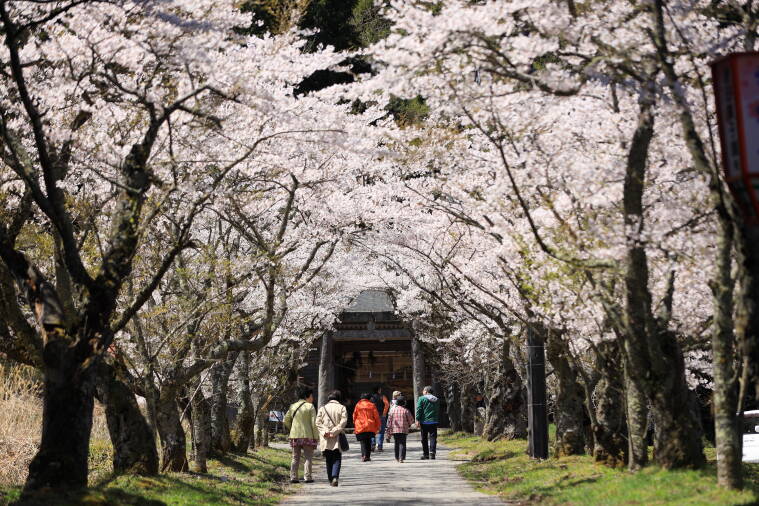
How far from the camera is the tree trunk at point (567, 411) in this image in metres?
16.6

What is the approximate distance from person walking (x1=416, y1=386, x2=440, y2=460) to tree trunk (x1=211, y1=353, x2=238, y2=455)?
444 centimetres

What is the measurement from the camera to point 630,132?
37.1 feet

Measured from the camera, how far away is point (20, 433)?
14852 millimetres

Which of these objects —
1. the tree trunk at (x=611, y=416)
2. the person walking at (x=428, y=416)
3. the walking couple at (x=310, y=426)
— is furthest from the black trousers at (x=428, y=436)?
the tree trunk at (x=611, y=416)

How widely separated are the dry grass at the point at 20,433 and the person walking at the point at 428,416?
22.8 ft

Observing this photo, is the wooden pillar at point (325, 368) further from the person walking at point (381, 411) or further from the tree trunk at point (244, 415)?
the tree trunk at point (244, 415)

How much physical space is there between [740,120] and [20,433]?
12.6 meters

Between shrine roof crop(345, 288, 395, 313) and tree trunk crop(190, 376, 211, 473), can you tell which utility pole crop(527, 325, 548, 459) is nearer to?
tree trunk crop(190, 376, 211, 473)

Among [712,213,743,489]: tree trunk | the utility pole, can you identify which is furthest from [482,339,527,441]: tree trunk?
[712,213,743,489]: tree trunk

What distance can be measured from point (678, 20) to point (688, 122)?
1318 mm

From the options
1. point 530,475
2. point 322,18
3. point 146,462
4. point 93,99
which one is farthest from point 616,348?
point 322,18

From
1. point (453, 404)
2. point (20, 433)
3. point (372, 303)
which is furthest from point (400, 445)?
point (453, 404)

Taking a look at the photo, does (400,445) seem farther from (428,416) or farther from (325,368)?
(325,368)

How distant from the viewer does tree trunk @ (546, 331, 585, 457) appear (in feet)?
54.3
